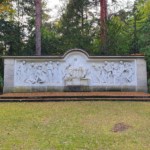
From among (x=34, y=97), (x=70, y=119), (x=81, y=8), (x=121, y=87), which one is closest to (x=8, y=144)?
(x=70, y=119)

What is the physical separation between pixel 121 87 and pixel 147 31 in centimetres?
489

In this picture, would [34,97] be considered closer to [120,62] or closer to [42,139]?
[42,139]

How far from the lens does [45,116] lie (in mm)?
5336

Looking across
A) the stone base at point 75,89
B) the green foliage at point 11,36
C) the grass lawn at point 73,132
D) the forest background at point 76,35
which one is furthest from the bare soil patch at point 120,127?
the green foliage at point 11,36

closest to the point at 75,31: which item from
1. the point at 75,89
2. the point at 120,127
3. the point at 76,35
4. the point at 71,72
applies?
the point at 76,35

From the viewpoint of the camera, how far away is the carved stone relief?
36.1 ft

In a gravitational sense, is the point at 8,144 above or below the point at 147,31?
below

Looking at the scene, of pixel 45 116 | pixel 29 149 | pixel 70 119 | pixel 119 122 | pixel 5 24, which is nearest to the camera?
pixel 29 149

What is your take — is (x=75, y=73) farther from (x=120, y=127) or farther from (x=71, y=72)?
(x=120, y=127)

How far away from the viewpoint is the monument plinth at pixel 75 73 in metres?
10.9

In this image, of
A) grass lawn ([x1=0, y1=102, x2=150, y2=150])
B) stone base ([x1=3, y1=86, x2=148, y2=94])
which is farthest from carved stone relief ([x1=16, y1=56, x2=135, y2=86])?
grass lawn ([x1=0, y1=102, x2=150, y2=150])

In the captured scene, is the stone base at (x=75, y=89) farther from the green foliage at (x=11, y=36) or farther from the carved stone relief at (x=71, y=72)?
the green foliage at (x=11, y=36)

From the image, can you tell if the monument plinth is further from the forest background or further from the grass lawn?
the grass lawn

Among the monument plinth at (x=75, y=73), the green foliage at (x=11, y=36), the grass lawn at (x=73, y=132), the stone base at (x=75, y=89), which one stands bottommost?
the grass lawn at (x=73, y=132)
